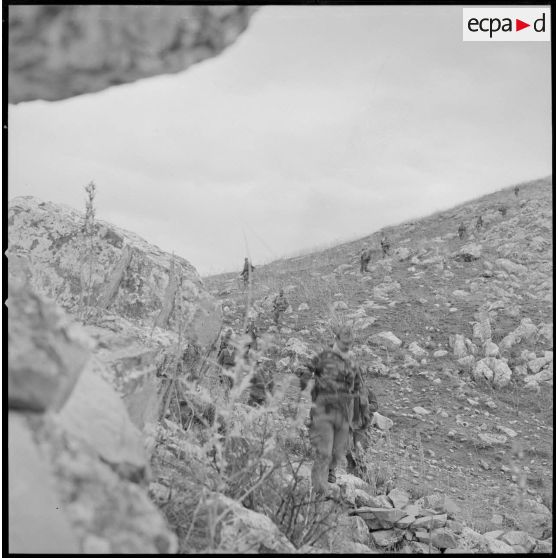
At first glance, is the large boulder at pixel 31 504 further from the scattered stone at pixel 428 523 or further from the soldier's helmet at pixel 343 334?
the scattered stone at pixel 428 523

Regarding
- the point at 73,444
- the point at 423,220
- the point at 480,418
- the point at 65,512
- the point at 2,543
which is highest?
the point at 423,220

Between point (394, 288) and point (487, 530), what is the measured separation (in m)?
9.13

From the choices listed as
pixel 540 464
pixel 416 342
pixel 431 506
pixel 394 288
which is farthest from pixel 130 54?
pixel 394 288

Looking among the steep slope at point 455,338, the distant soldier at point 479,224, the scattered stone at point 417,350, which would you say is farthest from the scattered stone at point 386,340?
the distant soldier at point 479,224

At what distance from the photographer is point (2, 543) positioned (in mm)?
1727

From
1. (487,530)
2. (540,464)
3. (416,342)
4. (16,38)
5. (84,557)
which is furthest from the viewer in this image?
(416,342)

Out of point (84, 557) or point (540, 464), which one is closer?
point (84, 557)

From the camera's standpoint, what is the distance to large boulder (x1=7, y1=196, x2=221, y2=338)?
15.0ft

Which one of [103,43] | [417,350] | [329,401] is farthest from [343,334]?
[417,350]

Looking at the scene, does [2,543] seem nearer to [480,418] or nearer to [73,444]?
[73,444]

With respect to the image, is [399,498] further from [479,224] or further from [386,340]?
[479,224]

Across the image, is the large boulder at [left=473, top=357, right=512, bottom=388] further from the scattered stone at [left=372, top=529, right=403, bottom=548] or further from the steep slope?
the scattered stone at [left=372, top=529, right=403, bottom=548]

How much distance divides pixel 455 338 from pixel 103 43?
370 inches

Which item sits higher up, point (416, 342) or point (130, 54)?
point (130, 54)
